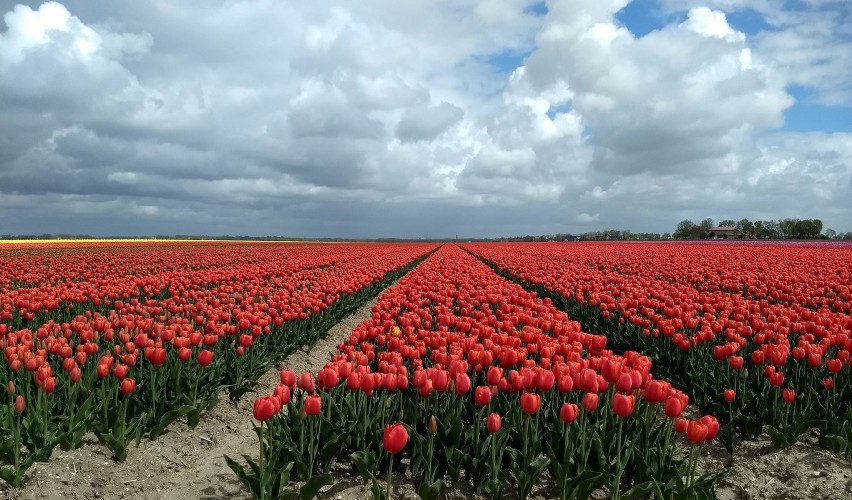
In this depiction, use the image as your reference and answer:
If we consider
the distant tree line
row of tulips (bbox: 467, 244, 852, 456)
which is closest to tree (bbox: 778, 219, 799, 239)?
the distant tree line

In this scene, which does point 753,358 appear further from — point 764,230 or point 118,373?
point 764,230

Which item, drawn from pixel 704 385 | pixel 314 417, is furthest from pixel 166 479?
pixel 704 385

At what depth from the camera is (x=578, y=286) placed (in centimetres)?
1457

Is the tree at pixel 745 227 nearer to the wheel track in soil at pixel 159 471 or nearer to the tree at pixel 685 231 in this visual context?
the tree at pixel 685 231

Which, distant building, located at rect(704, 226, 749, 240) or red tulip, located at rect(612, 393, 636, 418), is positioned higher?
distant building, located at rect(704, 226, 749, 240)

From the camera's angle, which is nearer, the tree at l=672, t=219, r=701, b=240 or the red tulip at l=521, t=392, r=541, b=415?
the red tulip at l=521, t=392, r=541, b=415

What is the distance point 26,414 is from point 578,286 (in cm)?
1209

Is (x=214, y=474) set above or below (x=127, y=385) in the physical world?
below

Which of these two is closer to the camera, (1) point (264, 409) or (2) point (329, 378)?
(1) point (264, 409)

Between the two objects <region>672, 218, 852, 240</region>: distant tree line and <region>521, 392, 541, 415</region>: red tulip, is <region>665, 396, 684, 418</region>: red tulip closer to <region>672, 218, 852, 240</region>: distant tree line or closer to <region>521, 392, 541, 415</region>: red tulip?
<region>521, 392, 541, 415</region>: red tulip

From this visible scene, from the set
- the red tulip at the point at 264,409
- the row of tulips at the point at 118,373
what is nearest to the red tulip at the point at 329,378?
the red tulip at the point at 264,409

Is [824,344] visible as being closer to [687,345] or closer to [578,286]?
[687,345]

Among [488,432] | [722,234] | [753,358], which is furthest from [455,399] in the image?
[722,234]

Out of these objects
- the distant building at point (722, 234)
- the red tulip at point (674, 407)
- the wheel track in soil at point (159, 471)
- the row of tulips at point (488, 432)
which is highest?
the distant building at point (722, 234)
